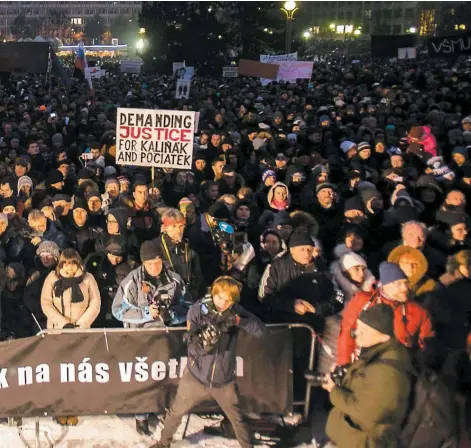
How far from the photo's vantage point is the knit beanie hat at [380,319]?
146 inches

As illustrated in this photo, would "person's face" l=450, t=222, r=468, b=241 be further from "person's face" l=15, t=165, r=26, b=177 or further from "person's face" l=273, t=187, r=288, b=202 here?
"person's face" l=15, t=165, r=26, b=177

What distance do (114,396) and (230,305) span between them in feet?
4.03

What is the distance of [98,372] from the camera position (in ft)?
16.0

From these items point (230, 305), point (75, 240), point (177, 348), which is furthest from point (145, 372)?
point (75, 240)

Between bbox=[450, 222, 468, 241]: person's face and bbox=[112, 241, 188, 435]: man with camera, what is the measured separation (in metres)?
3.09

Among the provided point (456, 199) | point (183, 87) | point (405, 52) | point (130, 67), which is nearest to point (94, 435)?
point (456, 199)

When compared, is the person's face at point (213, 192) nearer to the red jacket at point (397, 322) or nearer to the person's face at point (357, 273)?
the person's face at point (357, 273)

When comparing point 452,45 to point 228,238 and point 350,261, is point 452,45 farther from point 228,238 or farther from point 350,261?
point 350,261

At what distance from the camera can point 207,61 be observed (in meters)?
42.4

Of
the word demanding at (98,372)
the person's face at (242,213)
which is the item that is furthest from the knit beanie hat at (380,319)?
the person's face at (242,213)

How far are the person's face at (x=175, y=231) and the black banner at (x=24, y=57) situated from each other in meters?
16.2

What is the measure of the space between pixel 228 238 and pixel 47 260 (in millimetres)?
1739

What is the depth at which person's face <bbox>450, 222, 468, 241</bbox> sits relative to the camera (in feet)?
21.7

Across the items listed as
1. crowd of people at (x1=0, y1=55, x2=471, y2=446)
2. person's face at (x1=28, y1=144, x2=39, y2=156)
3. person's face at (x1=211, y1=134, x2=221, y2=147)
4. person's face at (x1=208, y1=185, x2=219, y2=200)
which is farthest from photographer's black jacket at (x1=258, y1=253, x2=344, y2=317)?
person's face at (x1=28, y1=144, x2=39, y2=156)
